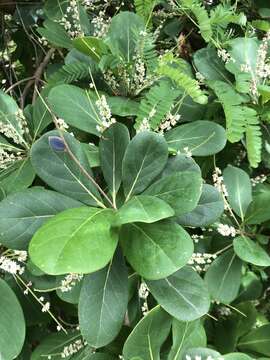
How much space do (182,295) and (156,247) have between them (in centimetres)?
14

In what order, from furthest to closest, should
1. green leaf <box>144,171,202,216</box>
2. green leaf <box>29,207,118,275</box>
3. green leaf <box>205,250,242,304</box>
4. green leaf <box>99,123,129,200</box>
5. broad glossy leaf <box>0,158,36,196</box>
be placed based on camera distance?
green leaf <box>205,250,242,304</box>, broad glossy leaf <box>0,158,36,196</box>, green leaf <box>99,123,129,200</box>, green leaf <box>144,171,202,216</box>, green leaf <box>29,207,118,275</box>

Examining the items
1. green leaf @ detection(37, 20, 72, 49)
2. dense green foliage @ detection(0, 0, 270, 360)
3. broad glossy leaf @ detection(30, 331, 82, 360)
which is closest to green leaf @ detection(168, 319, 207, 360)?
dense green foliage @ detection(0, 0, 270, 360)

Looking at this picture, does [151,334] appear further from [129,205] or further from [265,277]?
[265,277]

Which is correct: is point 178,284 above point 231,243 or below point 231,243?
above

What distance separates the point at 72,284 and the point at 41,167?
0.23 metres

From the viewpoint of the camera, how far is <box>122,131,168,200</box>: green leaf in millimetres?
880

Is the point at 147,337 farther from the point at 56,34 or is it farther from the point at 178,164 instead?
the point at 56,34

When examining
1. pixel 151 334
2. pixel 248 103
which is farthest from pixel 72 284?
pixel 248 103

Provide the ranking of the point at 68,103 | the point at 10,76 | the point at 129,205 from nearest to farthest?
the point at 129,205
the point at 68,103
the point at 10,76

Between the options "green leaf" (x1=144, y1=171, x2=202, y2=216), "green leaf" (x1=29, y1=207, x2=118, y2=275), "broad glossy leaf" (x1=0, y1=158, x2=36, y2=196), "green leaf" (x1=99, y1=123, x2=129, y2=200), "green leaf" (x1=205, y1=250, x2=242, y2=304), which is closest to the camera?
"green leaf" (x1=29, y1=207, x2=118, y2=275)

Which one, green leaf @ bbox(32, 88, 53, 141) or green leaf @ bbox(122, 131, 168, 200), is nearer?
green leaf @ bbox(122, 131, 168, 200)

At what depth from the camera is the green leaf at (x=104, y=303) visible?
2.76 feet

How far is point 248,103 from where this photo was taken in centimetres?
116

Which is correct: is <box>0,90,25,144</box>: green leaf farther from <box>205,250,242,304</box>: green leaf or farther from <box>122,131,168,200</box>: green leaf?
<box>205,250,242,304</box>: green leaf
